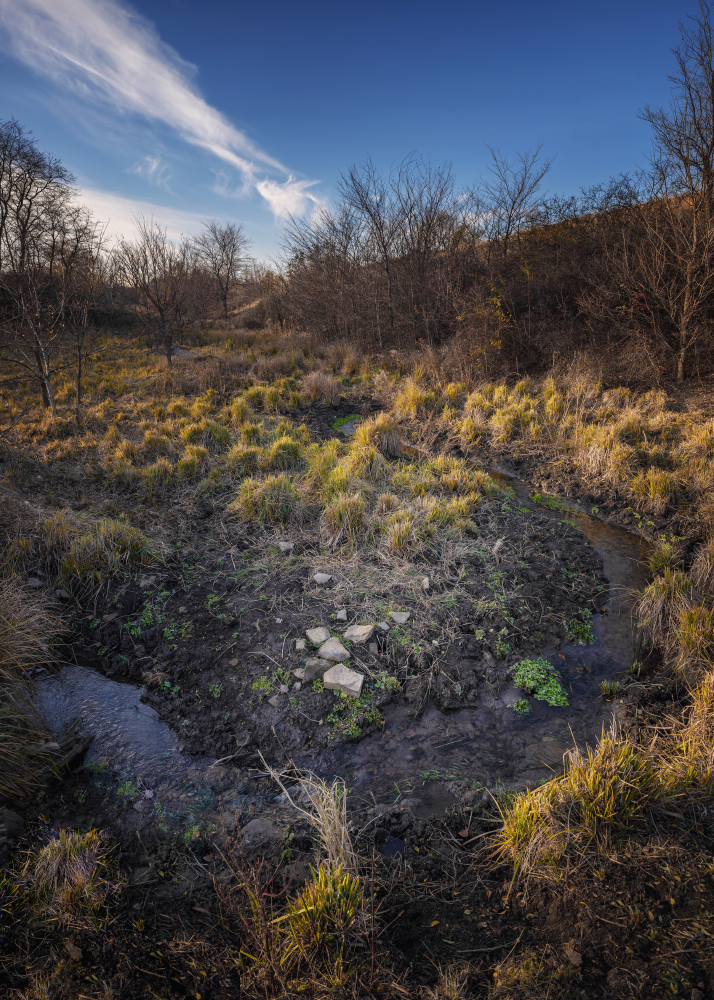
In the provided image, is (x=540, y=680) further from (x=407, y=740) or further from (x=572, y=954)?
(x=572, y=954)

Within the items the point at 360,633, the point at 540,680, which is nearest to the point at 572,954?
the point at 540,680

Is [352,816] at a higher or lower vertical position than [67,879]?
lower

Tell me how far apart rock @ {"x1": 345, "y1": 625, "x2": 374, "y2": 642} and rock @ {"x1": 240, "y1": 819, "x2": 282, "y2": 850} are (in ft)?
4.25

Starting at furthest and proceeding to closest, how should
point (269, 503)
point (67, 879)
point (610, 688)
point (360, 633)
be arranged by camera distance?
Answer: point (269, 503) → point (360, 633) → point (610, 688) → point (67, 879)

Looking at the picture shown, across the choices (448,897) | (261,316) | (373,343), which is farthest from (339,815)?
(261,316)

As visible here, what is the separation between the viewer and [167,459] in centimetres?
608

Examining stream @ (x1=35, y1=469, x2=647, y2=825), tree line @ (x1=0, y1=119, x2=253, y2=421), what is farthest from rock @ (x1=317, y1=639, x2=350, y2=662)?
tree line @ (x1=0, y1=119, x2=253, y2=421)

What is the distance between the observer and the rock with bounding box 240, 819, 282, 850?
74.5 inches

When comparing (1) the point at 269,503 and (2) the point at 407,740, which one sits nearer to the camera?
(2) the point at 407,740

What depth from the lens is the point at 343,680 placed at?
2.79 metres

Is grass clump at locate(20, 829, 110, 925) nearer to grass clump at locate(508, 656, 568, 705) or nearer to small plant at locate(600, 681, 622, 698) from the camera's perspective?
grass clump at locate(508, 656, 568, 705)

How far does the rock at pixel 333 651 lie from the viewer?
9.80 ft

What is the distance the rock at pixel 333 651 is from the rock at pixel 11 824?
175cm

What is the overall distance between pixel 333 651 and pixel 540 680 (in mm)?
1459
